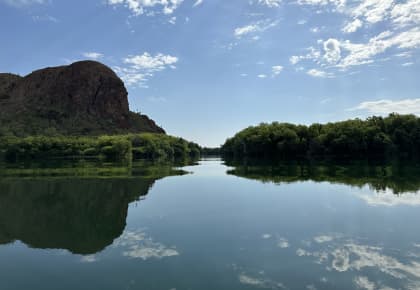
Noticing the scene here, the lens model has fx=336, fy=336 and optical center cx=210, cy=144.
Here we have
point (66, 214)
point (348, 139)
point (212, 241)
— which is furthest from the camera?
point (348, 139)

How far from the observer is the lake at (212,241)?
28.5 feet

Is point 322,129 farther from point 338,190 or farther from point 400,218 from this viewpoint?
point 400,218

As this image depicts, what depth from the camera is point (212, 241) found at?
474 inches

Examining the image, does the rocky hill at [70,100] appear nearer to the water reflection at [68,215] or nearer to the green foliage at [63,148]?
the green foliage at [63,148]

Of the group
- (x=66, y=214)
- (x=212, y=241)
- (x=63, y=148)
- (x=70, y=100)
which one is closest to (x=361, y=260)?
(x=212, y=241)

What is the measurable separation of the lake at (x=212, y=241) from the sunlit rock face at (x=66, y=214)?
0.07 m

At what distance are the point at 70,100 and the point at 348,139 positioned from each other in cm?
14425

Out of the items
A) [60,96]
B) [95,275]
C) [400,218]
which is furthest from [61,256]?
[60,96]

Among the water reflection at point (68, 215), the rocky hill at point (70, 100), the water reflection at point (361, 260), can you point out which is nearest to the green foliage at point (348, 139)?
the water reflection at point (68, 215)

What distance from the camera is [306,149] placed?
3875 inches

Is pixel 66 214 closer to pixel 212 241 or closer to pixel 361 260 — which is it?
pixel 212 241

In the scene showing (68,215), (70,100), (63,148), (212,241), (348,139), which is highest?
(70,100)

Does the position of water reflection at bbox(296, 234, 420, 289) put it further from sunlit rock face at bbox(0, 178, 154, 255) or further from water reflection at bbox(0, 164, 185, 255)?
sunlit rock face at bbox(0, 178, 154, 255)

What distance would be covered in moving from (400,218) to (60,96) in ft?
615
